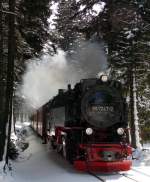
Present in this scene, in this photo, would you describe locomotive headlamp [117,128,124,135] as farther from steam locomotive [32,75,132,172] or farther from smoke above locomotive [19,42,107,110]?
smoke above locomotive [19,42,107,110]

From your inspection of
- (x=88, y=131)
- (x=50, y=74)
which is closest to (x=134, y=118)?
(x=88, y=131)

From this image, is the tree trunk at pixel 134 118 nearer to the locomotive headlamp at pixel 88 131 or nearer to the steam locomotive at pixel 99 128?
the steam locomotive at pixel 99 128

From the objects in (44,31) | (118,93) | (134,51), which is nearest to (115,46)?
(134,51)

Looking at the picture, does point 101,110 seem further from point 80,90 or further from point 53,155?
point 53,155

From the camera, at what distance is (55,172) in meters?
13.6

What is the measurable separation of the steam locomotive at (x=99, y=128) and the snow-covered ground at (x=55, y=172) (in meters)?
0.47

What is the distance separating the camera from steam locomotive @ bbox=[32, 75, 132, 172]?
13.2m

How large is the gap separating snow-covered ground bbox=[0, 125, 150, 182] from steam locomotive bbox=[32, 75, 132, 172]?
0.47 metres

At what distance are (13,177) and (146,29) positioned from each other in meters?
9.80

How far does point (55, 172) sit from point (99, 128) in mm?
2204

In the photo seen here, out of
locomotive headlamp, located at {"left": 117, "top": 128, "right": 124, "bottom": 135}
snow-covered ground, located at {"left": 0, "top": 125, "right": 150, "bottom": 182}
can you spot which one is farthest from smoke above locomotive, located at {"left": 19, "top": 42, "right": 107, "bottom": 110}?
locomotive headlamp, located at {"left": 117, "top": 128, "right": 124, "bottom": 135}

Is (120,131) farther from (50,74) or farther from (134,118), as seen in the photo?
(50,74)

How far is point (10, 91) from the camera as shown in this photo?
14.7 metres

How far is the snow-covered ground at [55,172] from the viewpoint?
12.2 meters
